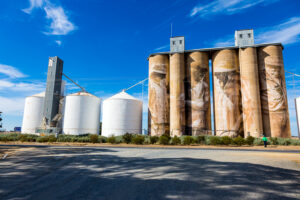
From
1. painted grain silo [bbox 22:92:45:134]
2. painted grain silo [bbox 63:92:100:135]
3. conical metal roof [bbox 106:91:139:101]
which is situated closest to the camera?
painted grain silo [bbox 63:92:100:135]

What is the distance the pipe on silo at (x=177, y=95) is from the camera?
3941 cm

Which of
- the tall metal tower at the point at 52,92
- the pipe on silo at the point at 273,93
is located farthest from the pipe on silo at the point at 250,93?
the tall metal tower at the point at 52,92

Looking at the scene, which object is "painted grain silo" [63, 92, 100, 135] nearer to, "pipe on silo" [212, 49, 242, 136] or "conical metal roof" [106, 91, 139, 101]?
"conical metal roof" [106, 91, 139, 101]

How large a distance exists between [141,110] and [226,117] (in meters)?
20.4

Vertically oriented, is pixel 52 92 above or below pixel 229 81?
below

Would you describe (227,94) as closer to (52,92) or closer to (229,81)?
(229,81)

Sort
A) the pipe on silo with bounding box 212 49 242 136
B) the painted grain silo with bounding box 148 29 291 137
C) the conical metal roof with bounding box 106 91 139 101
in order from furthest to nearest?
the conical metal roof with bounding box 106 91 139 101 → the pipe on silo with bounding box 212 49 242 136 → the painted grain silo with bounding box 148 29 291 137

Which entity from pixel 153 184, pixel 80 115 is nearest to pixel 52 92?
pixel 80 115

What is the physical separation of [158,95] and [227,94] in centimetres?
1504

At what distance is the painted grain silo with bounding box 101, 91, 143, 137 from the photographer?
42969 millimetres

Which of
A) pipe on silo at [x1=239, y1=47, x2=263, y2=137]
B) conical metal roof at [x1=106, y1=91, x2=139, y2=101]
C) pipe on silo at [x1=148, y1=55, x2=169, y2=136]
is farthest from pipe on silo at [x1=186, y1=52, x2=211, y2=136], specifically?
conical metal roof at [x1=106, y1=91, x2=139, y2=101]

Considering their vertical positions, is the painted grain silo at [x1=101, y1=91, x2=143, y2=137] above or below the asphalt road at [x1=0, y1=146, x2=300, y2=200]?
above

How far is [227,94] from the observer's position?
127 ft

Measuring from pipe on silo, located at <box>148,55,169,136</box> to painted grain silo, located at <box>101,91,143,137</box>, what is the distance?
159 inches
